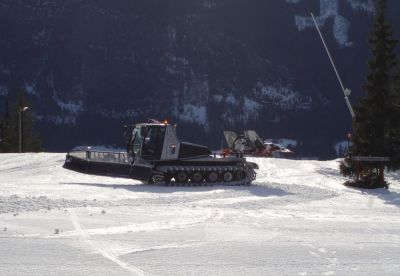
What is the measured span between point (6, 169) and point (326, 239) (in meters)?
19.5

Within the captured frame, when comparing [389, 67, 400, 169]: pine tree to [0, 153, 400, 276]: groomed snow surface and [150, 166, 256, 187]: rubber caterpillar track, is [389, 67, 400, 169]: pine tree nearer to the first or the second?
[0, 153, 400, 276]: groomed snow surface

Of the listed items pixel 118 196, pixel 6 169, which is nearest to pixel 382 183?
pixel 118 196

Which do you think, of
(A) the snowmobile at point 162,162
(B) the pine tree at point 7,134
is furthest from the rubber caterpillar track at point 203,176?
(B) the pine tree at point 7,134

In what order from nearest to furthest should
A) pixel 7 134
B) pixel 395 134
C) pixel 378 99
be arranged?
1. pixel 378 99
2. pixel 395 134
3. pixel 7 134

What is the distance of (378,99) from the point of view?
66.7 feet

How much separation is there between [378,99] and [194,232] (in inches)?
490

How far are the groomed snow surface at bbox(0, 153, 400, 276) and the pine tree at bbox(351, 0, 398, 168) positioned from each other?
11.0ft

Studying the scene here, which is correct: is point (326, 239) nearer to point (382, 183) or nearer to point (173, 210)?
point (173, 210)

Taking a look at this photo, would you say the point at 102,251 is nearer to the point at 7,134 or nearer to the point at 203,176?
the point at 203,176

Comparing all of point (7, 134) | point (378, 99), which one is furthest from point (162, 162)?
point (7, 134)

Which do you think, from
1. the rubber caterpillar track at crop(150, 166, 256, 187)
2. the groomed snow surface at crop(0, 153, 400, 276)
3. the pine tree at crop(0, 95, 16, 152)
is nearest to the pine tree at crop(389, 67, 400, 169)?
the groomed snow surface at crop(0, 153, 400, 276)

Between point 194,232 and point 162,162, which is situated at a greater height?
point 162,162

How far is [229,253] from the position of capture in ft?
28.3

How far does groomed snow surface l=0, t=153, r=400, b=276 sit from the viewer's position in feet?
25.9
